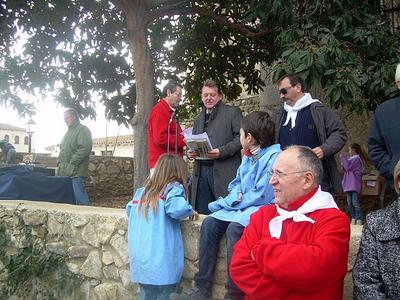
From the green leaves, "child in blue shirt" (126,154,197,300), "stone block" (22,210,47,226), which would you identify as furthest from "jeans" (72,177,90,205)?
"child in blue shirt" (126,154,197,300)

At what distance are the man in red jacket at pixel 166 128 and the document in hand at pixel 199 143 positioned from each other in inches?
21.1

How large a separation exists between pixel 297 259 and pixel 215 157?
1.89 m

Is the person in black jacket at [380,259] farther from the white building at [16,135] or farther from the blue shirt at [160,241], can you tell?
the white building at [16,135]

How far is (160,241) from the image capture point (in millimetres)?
3041

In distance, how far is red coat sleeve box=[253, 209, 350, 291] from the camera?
194cm

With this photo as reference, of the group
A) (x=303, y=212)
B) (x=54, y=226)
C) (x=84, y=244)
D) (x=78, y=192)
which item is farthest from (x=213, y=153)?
(x=78, y=192)

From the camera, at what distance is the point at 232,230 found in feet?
9.03

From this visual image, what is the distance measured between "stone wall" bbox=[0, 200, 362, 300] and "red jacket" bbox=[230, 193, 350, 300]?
0.81 m

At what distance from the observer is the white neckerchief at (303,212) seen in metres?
2.14

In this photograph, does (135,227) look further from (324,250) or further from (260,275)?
(324,250)

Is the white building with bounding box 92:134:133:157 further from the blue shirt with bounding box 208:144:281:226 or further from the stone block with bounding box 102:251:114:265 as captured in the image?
the blue shirt with bounding box 208:144:281:226

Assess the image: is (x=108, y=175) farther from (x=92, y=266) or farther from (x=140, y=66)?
(x=92, y=266)

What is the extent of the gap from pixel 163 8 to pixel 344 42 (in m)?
2.47

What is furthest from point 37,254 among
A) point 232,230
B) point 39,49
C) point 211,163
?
point 39,49
